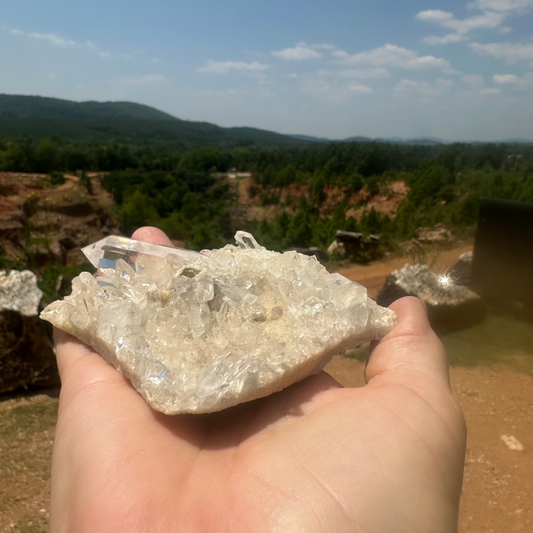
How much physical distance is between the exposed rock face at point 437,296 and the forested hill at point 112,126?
48882 mm

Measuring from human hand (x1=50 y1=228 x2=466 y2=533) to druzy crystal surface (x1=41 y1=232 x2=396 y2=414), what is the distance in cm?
8

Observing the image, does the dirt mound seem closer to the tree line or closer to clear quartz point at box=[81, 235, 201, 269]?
the tree line

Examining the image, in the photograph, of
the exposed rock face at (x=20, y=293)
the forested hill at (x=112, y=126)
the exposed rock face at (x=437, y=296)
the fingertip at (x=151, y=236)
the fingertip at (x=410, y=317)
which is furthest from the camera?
the forested hill at (x=112, y=126)

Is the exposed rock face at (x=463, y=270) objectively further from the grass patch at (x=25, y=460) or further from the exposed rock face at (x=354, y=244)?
the grass patch at (x=25, y=460)

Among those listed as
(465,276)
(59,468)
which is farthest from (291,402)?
(465,276)

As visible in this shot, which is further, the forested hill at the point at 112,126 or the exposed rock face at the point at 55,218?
the forested hill at the point at 112,126

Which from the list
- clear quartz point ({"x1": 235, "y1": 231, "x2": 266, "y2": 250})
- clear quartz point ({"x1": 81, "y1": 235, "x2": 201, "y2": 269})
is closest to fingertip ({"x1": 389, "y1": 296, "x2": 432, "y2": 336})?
clear quartz point ({"x1": 235, "y1": 231, "x2": 266, "y2": 250})

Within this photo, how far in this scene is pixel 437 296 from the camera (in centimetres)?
424

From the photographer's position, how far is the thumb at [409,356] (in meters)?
1.04

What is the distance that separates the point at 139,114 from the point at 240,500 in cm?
13056

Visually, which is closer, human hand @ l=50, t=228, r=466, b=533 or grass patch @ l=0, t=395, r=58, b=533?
human hand @ l=50, t=228, r=466, b=533

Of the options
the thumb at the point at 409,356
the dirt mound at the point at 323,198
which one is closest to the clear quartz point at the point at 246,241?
the thumb at the point at 409,356

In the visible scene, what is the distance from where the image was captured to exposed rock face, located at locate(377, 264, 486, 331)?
4.13 meters

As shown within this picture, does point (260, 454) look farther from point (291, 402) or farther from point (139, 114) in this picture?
point (139, 114)
